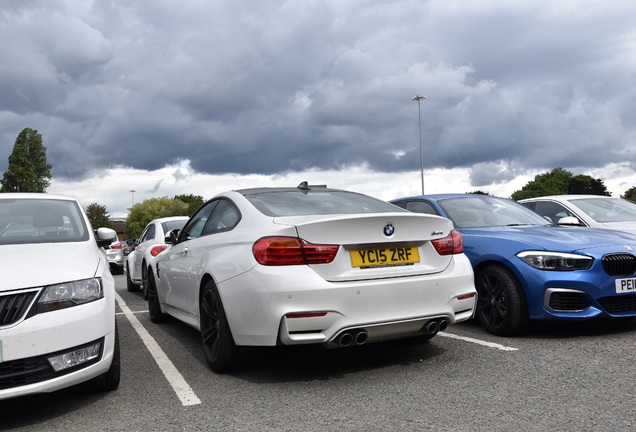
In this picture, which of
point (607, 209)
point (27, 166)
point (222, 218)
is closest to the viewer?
point (222, 218)

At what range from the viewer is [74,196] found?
5.65m

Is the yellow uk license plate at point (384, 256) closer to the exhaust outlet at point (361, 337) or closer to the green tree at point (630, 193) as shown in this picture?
the exhaust outlet at point (361, 337)

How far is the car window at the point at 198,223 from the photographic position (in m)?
5.61

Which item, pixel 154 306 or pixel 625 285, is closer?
pixel 625 285

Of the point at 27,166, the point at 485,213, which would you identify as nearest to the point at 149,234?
the point at 485,213

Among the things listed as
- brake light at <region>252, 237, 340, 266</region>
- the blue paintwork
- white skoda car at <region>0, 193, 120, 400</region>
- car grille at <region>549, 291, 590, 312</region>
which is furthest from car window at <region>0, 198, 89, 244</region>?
car grille at <region>549, 291, 590, 312</region>

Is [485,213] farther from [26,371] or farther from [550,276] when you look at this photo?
[26,371]

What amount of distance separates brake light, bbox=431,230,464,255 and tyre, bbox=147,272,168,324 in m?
3.86

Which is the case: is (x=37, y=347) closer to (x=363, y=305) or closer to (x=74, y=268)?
(x=74, y=268)

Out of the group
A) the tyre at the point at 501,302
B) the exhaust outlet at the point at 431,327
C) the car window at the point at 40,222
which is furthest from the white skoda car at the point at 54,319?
the tyre at the point at 501,302

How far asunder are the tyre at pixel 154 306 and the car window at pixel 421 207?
3252 millimetres

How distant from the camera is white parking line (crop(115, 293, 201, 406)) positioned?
4.02 m

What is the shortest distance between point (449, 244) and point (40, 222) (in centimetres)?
331

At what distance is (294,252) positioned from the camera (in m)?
4.02
